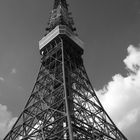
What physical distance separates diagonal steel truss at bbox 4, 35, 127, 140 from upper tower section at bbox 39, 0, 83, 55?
20.3 inches

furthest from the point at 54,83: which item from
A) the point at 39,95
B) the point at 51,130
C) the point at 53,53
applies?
the point at 51,130

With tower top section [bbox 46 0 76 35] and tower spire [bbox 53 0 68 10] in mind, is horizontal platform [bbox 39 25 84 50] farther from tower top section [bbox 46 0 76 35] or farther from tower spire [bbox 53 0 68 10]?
tower spire [bbox 53 0 68 10]

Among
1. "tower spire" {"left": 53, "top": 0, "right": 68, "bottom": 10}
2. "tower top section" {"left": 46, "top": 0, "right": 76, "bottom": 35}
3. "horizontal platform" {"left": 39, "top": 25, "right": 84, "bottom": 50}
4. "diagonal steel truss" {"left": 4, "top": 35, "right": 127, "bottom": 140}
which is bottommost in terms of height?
"diagonal steel truss" {"left": 4, "top": 35, "right": 127, "bottom": 140}

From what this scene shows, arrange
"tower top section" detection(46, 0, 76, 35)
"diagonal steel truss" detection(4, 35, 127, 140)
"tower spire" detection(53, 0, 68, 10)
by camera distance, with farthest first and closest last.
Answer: "tower spire" detection(53, 0, 68, 10) < "tower top section" detection(46, 0, 76, 35) < "diagonal steel truss" detection(4, 35, 127, 140)

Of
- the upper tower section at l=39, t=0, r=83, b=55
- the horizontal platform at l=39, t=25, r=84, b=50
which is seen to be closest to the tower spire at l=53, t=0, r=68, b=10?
the upper tower section at l=39, t=0, r=83, b=55

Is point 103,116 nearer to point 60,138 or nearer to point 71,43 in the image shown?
point 60,138

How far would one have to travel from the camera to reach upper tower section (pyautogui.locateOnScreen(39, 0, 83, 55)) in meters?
31.9

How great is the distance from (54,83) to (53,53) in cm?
474

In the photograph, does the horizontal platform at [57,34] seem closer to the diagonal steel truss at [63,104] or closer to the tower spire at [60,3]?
the diagonal steel truss at [63,104]

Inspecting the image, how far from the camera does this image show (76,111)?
23781 mm

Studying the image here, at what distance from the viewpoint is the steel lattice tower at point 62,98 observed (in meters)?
22.1

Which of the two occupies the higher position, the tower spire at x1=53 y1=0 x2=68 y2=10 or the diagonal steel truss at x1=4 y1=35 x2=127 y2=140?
the tower spire at x1=53 y1=0 x2=68 y2=10

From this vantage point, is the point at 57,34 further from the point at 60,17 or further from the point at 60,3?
the point at 60,3

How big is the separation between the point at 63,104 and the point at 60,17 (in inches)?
601
